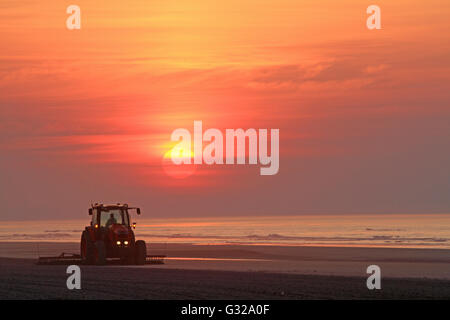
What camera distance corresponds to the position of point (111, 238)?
1542 inches

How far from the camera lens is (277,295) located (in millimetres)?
25906

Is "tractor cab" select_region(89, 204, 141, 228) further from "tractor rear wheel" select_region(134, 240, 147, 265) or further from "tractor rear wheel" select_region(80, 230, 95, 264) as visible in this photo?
"tractor rear wheel" select_region(134, 240, 147, 265)

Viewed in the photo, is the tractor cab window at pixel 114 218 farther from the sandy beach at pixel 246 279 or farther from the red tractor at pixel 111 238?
the sandy beach at pixel 246 279

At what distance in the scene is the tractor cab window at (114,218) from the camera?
39469 mm

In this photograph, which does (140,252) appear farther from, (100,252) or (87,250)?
(87,250)

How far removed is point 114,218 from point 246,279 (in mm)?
9707

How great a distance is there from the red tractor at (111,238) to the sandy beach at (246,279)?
65 cm

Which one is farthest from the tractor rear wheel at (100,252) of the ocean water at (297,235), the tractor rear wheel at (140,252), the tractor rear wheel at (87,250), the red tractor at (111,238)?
the ocean water at (297,235)

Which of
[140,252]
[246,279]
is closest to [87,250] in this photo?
[140,252]

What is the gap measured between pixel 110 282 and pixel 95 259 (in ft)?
28.2

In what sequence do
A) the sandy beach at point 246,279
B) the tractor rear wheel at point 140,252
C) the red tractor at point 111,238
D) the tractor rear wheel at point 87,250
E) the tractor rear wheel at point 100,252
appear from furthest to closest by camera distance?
1. the tractor rear wheel at point 140,252
2. the tractor rear wheel at point 87,250
3. the red tractor at point 111,238
4. the tractor rear wheel at point 100,252
5. the sandy beach at point 246,279

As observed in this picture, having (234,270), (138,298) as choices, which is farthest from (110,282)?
(234,270)
